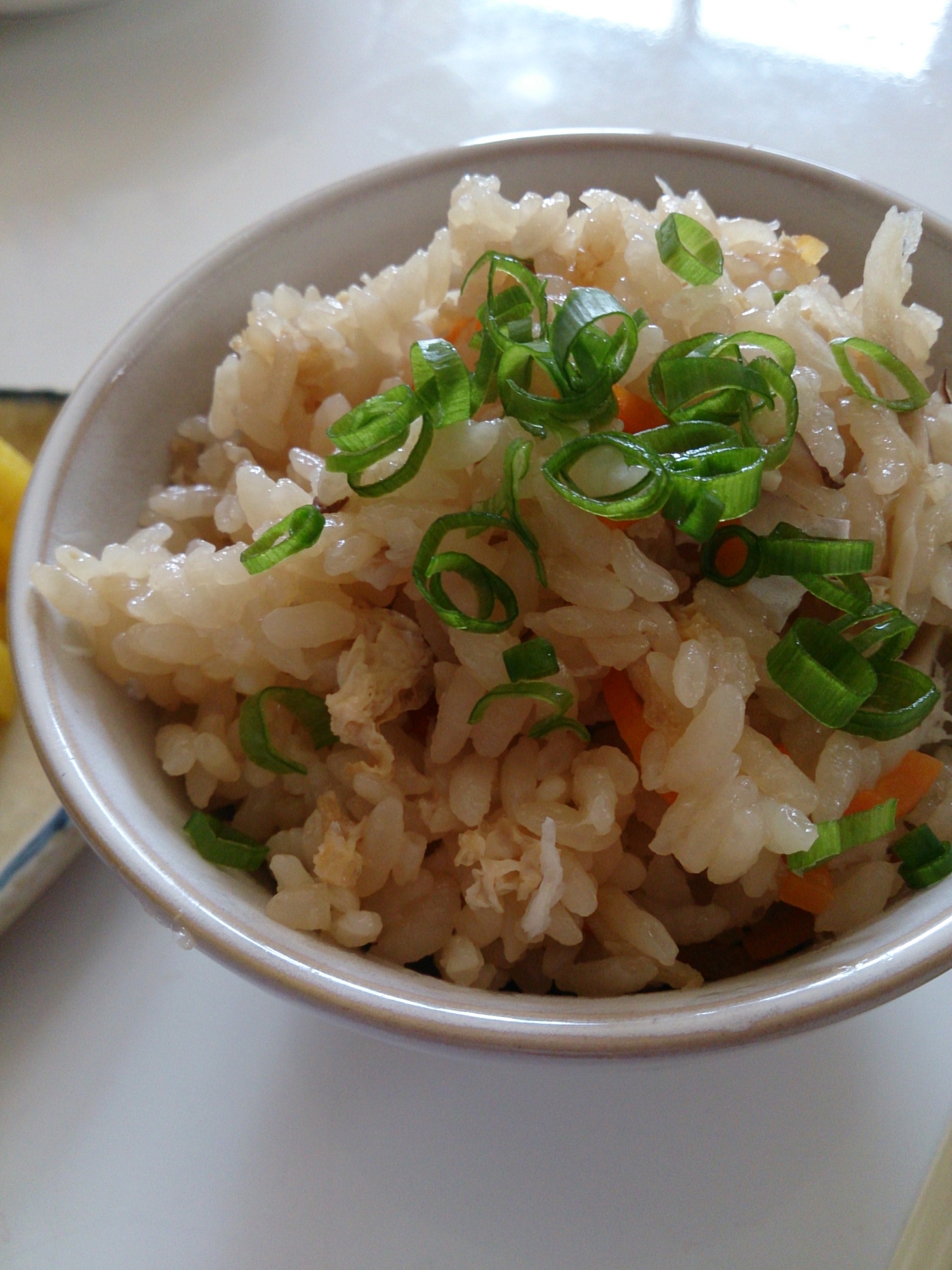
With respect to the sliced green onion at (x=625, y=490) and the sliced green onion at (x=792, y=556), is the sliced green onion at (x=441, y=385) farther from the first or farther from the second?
the sliced green onion at (x=792, y=556)

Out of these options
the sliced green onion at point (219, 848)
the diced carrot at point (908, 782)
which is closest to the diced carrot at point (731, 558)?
the diced carrot at point (908, 782)

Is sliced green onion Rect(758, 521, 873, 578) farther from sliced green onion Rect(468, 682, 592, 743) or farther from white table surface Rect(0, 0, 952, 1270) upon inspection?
white table surface Rect(0, 0, 952, 1270)

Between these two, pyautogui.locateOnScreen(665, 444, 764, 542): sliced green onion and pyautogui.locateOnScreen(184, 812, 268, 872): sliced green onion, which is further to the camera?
pyautogui.locateOnScreen(184, 812, 268, 872): sliced green onion

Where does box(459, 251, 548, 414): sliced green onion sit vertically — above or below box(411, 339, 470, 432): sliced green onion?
above

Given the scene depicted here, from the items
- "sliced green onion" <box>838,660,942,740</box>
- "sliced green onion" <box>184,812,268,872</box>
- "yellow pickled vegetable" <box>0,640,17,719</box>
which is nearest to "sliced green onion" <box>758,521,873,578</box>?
"sliced green onion" <box>838,660,942,740</box>

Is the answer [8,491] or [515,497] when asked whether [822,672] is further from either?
[8,491]

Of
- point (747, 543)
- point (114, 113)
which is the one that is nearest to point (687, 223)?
point (747, 543)

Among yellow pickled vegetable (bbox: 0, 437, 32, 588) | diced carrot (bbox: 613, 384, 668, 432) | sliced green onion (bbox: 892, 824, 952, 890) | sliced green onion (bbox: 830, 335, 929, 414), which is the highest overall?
sliced green onion (bbox: 830, 335, 929, 414)

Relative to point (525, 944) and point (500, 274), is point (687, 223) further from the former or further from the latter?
point (525, 944)
